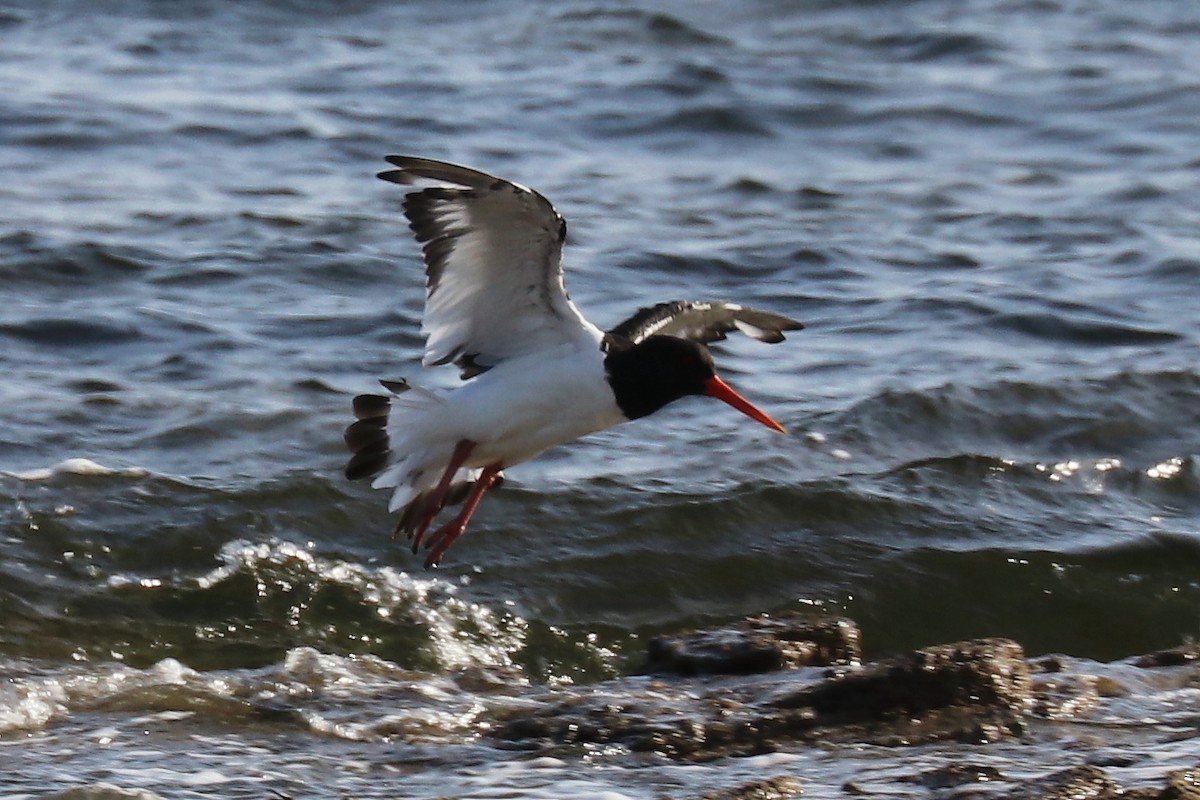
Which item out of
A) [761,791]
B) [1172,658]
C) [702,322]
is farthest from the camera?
[702,322]

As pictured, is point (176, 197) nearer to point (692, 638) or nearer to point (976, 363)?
point (976, 363)

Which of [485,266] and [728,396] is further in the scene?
[728,396]

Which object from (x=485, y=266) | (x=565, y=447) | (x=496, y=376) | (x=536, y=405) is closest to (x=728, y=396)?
(x=536, y=405)

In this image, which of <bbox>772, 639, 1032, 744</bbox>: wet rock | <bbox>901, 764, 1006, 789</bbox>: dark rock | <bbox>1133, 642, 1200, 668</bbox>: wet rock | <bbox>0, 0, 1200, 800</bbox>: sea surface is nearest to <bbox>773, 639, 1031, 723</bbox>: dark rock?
<bbox>772, 639, 1032, 744</bbox>: wet rock

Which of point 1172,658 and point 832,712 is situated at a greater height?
point 832,712

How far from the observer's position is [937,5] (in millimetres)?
18641

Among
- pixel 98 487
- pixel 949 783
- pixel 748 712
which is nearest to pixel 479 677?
pixel 748 712

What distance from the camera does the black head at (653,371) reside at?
6.43 m

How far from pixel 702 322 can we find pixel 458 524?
122cm

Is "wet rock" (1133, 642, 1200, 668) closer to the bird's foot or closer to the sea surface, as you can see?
the sea surface

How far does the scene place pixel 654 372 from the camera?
21.2 feet

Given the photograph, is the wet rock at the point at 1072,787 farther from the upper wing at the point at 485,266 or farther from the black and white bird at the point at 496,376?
the upper wing at the point at 485,266

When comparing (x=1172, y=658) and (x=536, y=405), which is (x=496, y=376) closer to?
(x=536, y=405)

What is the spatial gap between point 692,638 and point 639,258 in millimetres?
5478
